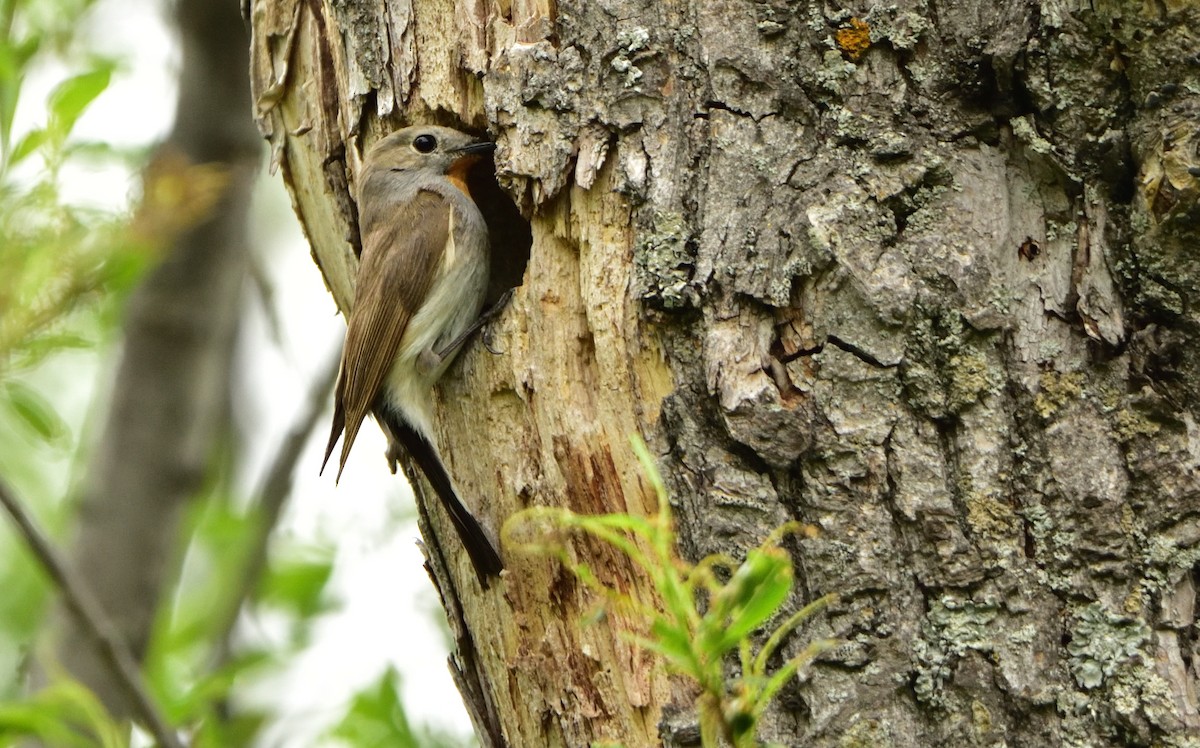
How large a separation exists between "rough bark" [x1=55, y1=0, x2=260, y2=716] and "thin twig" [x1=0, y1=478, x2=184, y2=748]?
1.70 m

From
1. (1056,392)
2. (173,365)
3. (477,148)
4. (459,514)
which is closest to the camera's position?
(1056,392)

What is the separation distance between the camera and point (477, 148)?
4.61 m

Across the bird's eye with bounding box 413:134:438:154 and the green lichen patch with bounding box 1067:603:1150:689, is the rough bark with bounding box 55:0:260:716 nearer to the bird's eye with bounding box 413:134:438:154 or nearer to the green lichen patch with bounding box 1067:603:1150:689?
the bird's eye with bounding box 413:134:438:154

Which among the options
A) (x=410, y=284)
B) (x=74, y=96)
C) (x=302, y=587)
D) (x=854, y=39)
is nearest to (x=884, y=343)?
(x=854, y=39)

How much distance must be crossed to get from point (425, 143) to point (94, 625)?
73.9 inches

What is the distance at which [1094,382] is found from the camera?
2.81m

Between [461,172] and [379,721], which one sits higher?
[461,172]

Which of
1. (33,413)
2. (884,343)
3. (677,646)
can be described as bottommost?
(33,413)

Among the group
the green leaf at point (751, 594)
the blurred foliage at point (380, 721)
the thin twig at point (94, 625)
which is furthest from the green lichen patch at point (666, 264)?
the blurred foliage at point (380, 721)

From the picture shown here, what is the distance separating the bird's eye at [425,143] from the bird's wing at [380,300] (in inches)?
11.8

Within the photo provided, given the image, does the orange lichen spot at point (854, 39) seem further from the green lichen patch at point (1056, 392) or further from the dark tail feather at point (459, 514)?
the dark tail feather at point (459, 514)

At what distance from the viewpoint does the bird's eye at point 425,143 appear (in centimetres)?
412

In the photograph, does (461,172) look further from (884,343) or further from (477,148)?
(884,343)

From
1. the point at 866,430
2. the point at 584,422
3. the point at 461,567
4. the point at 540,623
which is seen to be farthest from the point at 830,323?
the point at 461,567
